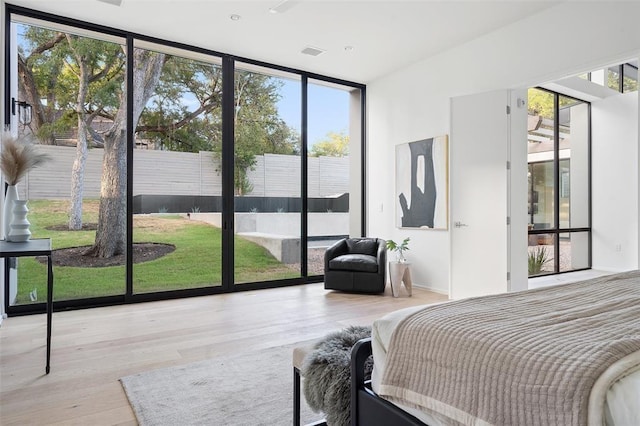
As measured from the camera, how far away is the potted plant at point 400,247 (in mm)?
5352

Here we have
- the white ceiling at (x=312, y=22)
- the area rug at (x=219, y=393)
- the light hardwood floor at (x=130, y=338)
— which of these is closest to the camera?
the area rug at (x=219, y=393)

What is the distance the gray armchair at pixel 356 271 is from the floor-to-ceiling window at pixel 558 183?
9.11ft

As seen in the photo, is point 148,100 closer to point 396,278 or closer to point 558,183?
point 396,278

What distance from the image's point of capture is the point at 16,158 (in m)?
2.83

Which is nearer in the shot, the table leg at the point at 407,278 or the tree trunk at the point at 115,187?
the tree trunk at the point at 115,187

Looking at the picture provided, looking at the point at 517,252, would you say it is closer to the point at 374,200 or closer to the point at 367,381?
the point at 374,200

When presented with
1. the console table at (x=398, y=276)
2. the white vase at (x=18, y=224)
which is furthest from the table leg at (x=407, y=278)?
the white vase at (x=18, y=224)

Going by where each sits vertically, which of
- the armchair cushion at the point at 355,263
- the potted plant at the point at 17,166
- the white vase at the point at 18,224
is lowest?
the armchair cushion at the point at 355,263

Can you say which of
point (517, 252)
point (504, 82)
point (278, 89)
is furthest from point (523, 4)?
point (278, 89)

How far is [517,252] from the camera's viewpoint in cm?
439

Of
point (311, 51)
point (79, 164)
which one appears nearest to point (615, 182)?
point (311, 51)

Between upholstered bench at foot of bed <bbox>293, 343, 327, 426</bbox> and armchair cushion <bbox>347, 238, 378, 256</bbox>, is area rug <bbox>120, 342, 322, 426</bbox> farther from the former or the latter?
armchair cushion <bbox>347, 238, 378, 256</bbox>

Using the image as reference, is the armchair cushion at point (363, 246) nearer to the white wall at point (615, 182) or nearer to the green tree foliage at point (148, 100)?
the green tree foliage at point (148, 100)

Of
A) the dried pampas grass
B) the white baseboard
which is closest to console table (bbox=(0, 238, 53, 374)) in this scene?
the dried pampas grass
